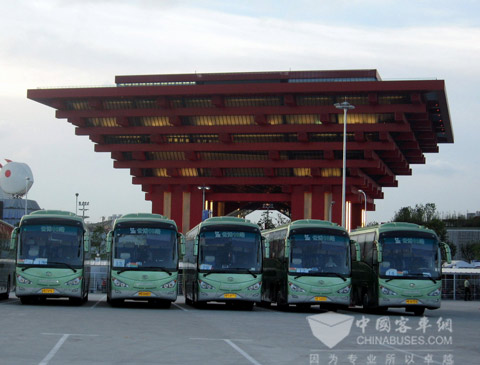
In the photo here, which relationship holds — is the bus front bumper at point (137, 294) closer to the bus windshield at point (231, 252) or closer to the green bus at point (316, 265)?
the bus windshield at point (231, 252)

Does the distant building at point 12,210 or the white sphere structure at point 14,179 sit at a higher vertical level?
the white sphere structure at point 14,179

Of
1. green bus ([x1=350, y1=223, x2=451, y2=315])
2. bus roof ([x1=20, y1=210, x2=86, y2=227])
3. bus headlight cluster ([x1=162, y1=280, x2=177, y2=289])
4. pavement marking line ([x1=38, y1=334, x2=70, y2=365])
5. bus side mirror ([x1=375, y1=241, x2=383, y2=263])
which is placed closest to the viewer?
pavement marking line ([x1=38, y1=334, x2=70, y2=365])

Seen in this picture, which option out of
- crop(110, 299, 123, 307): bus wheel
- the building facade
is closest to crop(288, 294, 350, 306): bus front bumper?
crop(110, 299, 123, 307): bus wheel

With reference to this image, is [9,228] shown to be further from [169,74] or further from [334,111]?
[169,74]

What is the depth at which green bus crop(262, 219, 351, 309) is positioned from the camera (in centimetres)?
3266

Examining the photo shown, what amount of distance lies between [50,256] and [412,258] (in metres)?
12.8

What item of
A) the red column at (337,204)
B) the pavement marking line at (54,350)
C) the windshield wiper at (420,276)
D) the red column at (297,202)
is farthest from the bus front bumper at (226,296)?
the red column at (297,202)

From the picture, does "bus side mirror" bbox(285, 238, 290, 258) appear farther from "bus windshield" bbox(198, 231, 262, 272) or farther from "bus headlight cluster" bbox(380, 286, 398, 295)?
"bus headlight cluster" bbox(380, 286, 398, 295)

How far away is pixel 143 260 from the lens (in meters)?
32.2

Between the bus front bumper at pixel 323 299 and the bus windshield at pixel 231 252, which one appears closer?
the bus front bumper at pixel 323 299

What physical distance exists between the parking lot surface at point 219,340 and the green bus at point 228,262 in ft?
13.2

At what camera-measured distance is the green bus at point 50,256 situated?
31.6m

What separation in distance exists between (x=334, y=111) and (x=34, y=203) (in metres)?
97.6

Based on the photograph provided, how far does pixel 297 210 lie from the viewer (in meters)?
115
